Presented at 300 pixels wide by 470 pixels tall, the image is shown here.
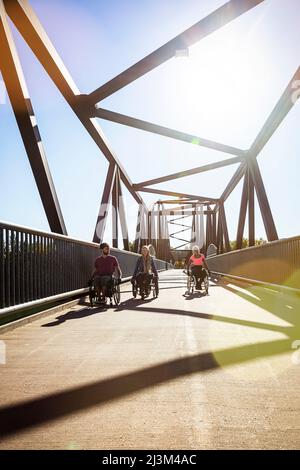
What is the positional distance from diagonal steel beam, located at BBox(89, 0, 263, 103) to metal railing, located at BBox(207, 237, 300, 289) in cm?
533

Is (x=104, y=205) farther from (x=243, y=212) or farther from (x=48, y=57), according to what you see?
(x=48, y=57)

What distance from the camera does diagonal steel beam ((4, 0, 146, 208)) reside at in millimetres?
10117

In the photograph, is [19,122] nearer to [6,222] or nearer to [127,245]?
[6,222]

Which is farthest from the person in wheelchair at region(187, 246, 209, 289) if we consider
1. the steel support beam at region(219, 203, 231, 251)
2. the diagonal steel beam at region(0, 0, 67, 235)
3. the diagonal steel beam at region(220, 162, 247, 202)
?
the steel support beam at region(219, 203, 231, 251)

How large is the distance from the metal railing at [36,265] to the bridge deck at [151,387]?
588 mm

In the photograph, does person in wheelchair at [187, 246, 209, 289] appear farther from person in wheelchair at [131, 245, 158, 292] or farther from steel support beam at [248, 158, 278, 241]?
steel support beam at [248, 158, 278, 241]

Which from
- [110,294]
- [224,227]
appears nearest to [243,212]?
[110,294]

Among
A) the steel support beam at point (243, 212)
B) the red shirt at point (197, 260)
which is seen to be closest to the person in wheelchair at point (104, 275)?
the red shirt at point (197, 260)

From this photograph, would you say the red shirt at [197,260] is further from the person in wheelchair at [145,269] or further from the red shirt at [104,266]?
the red shirt at [104,266]

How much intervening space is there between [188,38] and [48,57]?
344 centimetres

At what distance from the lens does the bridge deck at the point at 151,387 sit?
2582 mm

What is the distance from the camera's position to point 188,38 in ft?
40.7

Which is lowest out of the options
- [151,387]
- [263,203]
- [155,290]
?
[151,387]

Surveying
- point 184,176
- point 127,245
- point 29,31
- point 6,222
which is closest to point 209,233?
point 184,176
